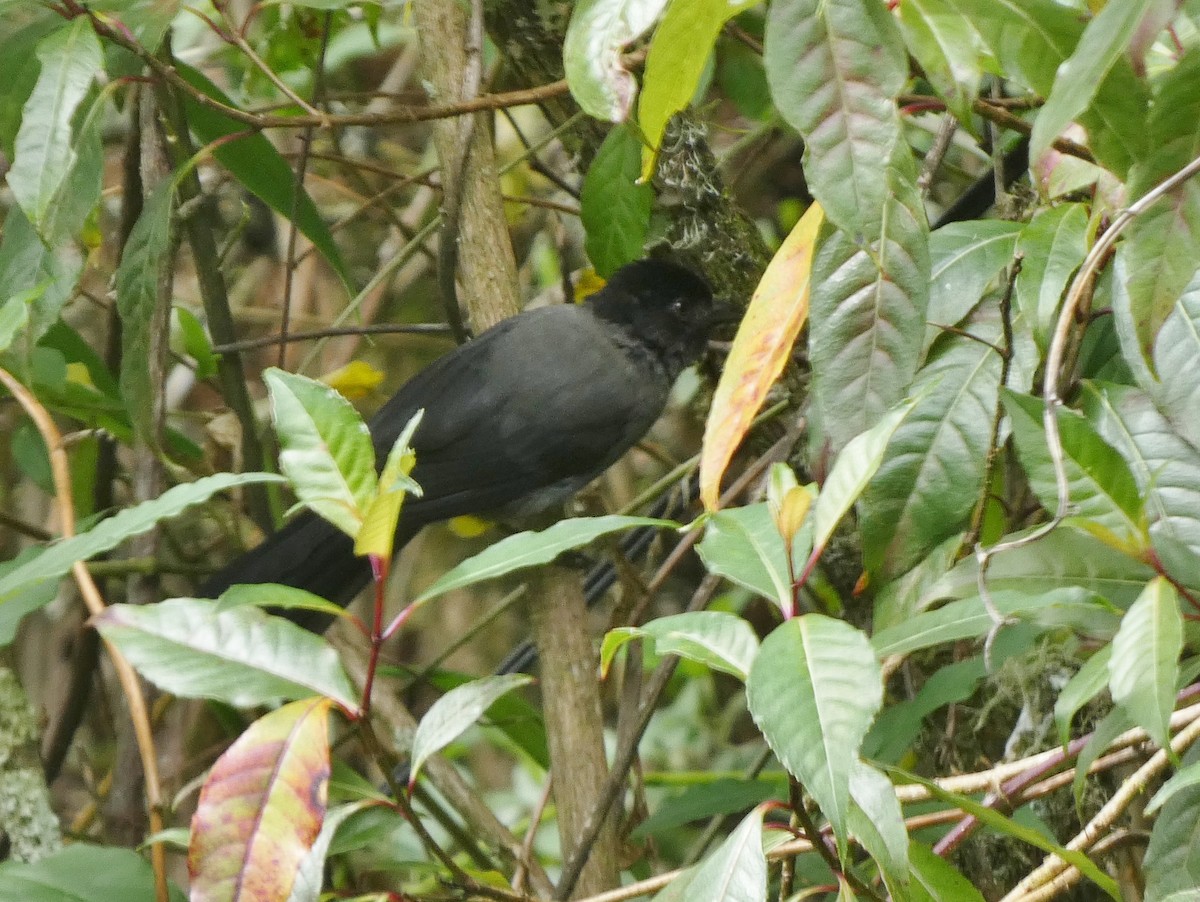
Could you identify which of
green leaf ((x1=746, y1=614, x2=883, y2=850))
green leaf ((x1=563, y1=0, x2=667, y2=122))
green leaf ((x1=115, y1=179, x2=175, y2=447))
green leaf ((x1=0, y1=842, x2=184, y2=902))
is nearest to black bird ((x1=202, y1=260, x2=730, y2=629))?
green leaf ((x1=115, y1=179, x2=175, y2=447))

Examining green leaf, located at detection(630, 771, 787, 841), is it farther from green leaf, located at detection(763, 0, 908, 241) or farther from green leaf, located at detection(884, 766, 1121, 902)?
green leaf, located at detection(763, 0, 908, 241)

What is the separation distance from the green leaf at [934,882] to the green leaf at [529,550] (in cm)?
38

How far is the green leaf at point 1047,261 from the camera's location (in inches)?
45.8

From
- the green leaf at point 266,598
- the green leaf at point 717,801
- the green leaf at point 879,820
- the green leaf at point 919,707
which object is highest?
the green leaf at point 266,598

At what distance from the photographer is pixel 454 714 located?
117 cm

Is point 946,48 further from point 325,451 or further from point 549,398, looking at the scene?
point 549,398

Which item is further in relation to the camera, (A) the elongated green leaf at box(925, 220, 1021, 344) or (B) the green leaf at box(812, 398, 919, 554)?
(A) the elongated green leaf at box(925, 220, 1021, 344)

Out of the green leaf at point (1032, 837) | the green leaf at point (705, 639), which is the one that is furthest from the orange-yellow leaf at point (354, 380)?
the green leaf at point (1032, 837)

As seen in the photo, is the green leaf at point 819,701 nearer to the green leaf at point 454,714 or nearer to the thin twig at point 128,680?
the green leaf at point 454,714

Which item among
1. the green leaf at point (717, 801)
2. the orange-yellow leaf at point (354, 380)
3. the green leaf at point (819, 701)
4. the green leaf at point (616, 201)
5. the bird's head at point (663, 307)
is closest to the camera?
the green leaf at point (819, 701)

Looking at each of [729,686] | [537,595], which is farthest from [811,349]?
[729,686]

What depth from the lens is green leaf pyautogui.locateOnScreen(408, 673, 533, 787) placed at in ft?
3.75

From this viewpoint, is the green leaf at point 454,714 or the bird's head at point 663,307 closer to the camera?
the green leaf at point 454,714

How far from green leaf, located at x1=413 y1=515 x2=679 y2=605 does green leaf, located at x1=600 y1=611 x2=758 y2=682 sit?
0.09 meters
